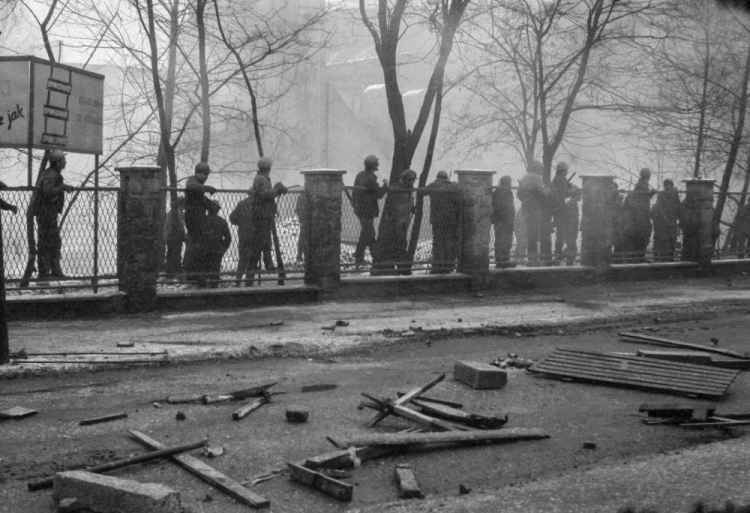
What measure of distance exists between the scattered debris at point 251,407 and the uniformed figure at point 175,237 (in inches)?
225

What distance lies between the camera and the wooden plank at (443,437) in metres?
5.77

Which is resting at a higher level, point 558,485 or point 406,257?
point 406,257

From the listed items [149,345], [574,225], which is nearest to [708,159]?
[574,225]

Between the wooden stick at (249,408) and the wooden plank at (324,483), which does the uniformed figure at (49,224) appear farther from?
the wooden plank at (324,483)

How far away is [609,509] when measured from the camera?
4695 millimetres

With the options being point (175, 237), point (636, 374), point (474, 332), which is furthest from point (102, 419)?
→ point (175, 237)

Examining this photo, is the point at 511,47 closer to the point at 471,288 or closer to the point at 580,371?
the point at 471,288

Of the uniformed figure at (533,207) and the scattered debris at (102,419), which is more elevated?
the uniformed figure at (533,207)

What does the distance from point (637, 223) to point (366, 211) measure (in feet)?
23.0

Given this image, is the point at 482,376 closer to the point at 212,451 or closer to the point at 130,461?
the point at 212,451

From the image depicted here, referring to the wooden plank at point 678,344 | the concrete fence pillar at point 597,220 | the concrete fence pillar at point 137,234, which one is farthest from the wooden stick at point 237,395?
the concrete fence pillar at point 597,220

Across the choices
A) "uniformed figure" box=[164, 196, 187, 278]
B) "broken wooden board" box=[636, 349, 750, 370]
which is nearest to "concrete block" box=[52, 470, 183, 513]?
"broken wooden board" box=[636, 349, 750, 370]

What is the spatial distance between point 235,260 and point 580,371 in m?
6.10

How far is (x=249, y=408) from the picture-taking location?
6.73 m
